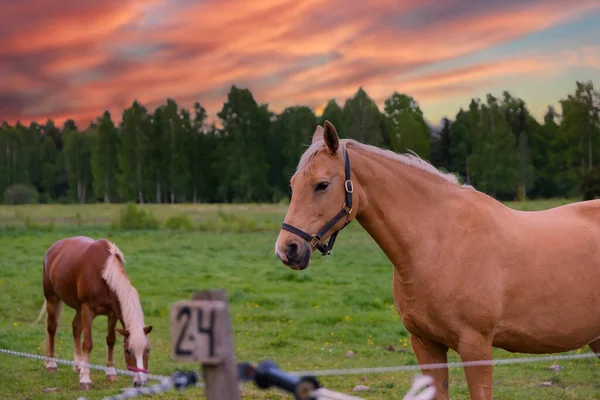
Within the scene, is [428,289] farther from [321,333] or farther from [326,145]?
[321,333]

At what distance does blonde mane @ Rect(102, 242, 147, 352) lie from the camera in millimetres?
7594

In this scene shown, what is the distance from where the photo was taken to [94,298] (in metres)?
8.55

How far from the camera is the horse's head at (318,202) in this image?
4.06 metres

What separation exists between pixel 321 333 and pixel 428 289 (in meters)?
6.67

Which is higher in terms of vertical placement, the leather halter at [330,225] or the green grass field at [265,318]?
the leather halter at [330,225]

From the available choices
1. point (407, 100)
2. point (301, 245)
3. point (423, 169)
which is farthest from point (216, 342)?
point (407, 100)

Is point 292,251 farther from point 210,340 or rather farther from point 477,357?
point 210,340

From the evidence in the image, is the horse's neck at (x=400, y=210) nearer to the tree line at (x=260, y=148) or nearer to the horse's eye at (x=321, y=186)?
the horse's eye at (x=321, y=186)

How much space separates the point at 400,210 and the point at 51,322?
6816 mm

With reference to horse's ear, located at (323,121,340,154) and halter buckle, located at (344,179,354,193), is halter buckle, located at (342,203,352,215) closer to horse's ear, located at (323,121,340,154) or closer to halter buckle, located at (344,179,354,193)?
halter buckle, located at (344,179,354,193)

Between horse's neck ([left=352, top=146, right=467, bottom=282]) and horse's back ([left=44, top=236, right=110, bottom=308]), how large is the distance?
5299mm

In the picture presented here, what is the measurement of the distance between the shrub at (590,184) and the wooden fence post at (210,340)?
31.2 meters

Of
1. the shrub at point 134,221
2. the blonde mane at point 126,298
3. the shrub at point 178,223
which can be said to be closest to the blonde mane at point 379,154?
the blonde mane at point 126,298

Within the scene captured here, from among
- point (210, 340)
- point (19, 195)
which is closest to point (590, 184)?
point (210, 340)
